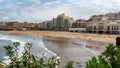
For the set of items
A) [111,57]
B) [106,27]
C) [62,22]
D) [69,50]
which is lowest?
[69,50]

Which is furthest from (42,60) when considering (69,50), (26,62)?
(69,50)

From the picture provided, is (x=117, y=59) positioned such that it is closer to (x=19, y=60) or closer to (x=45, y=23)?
(x=19, y=60)

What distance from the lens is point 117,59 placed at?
3965 millimetres

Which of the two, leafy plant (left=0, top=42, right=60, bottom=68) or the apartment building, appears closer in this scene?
leafy plant (left=0, top=42, right=60, bottom=68)

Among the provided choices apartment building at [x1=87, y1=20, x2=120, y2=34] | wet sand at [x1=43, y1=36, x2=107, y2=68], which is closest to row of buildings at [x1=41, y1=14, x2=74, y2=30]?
apartment building at [x1=87, y1=20, x2=120, y2=34]

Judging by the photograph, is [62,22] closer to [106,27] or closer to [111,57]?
[106,27]

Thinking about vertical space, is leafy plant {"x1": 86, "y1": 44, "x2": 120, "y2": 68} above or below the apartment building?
above

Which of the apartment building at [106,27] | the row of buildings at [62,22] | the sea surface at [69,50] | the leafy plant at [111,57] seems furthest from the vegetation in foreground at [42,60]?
the row of buildings at [62,22]

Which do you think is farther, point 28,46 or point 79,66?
point 79,66

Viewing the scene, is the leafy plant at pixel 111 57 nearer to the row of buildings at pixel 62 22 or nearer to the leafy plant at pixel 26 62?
the leafy plant at pixel 26 62

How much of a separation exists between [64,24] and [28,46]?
566 feet

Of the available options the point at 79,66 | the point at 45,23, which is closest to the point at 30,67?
the point at 79,66

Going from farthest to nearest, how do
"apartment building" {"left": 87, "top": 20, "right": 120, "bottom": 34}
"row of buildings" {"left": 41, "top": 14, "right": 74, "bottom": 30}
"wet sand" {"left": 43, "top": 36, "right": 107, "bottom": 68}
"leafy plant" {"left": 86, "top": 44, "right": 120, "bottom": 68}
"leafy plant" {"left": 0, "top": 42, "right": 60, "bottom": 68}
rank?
"row of buildings" {"left": 41, "top": 14, "right": 74, "bottom": 30} → "apartment building" {"left": 87, "top": 20, "right": 120, "bottom": 34} → "wet sand" {"left": 43, "top": 36, "right": 107, "bottom": 68} → "leafy plant" {"left": 86, "top": 44, "right": 120, "bottom": 68} → "leafy plant" {"left": 0, "top": 42, "right": 60, "bottom": 68}

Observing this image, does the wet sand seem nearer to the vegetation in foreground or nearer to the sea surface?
the sea surface
